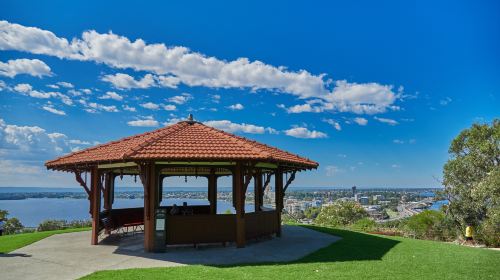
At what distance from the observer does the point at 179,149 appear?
10328 mm

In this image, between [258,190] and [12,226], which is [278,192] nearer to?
[258,190]

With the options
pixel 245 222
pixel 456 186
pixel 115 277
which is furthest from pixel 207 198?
pixel 456 186

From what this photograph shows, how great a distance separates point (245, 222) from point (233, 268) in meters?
3.07

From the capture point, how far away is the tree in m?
19.1

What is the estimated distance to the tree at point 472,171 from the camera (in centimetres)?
1912

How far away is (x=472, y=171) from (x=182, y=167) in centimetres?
1684

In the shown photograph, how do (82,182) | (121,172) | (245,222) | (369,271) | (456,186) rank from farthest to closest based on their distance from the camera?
(456,186) → (121,172) → (82,182) → (245,222) → (369,271)

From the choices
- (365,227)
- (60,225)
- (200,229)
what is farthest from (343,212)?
(200,229)

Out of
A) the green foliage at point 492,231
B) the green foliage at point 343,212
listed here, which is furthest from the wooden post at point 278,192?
the green foliage at point 343,212

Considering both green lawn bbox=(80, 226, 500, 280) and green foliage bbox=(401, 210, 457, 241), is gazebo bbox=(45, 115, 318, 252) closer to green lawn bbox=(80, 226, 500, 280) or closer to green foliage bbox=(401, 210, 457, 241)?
green lawn bbox=(80, 226, 500, 280)

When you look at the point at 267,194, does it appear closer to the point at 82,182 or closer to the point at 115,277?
the point at 82,182

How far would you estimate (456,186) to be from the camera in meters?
21.2

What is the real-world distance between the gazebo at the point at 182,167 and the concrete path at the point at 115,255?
1.46ft

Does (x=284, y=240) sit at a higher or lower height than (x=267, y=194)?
lower
